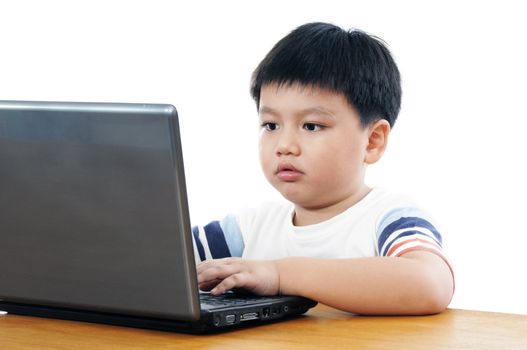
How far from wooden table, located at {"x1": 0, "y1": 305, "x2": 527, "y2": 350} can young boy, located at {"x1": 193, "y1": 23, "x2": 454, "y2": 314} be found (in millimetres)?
72

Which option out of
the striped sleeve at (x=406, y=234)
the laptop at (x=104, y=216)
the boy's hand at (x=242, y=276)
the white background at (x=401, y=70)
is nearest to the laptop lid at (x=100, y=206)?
the laptop at (x=104, y=216)

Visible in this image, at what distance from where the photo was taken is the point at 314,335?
1.10 meters

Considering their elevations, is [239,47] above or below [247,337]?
above

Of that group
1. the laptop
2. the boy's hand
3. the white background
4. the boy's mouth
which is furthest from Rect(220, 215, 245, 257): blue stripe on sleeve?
the white background

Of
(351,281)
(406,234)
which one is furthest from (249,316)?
(406,234)

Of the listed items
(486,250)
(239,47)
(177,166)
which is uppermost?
(239,47)

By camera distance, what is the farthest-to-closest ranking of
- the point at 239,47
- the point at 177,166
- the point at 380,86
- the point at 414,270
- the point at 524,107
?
the point at 239,47, the point at 524,107, the point at 380,86, the point at 414,270, the point at 177,166

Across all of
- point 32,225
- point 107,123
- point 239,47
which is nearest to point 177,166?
point 107,123

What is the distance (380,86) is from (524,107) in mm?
1052

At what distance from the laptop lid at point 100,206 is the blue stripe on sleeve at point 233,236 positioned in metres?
0.58

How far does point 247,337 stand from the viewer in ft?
3.58

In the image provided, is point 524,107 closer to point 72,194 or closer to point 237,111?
point 237,111

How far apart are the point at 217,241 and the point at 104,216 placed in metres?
0.66

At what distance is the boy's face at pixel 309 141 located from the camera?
57.4 inches
